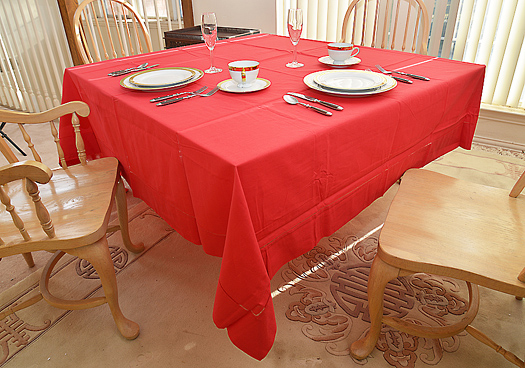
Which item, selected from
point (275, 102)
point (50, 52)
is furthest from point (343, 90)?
point (50, 52)

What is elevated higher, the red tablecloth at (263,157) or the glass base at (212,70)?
the glass base at (212,70)

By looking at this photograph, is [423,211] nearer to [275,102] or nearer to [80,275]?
[275,102]

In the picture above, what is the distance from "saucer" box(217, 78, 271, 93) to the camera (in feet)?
3.54

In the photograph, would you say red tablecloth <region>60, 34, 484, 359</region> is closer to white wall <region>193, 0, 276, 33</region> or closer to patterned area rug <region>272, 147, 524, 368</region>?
patterned area rug <region>272, 147, 524, 368</region>

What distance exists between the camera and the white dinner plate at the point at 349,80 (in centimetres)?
103

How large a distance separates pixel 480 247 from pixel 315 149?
51 cm

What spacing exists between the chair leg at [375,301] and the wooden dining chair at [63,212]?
75cm

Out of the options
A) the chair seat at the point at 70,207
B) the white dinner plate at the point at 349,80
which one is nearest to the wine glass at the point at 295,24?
the white dinner plate at the point at 349,80

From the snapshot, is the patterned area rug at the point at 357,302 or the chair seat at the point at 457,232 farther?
the patterned area rug at the point at 357,302

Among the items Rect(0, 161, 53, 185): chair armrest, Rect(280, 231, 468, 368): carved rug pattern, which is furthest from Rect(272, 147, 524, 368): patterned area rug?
Rect(0, 161, 53, 185): chair armrest

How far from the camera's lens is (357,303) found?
4.33 ft

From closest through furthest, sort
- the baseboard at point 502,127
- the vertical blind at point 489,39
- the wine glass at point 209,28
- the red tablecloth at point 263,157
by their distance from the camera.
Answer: the red tablecloth at point 263,157 < the wine glass at point 209,28 < the vertical blind at point 489,39 < the baseboard at point 502,127

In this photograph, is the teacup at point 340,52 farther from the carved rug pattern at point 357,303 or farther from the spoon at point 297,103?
the carved rug pattern at point 357,303

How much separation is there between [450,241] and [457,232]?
52 mm
